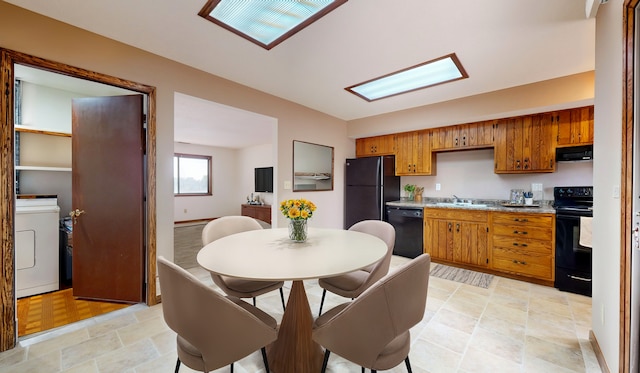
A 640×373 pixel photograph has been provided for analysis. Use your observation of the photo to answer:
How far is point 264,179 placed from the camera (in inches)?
269

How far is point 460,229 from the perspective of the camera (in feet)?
10.9

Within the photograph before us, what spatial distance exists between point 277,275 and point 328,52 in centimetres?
201

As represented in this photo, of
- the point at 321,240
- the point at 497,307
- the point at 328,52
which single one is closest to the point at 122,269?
the point at 321,240

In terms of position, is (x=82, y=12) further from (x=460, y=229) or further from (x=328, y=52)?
(x=460, y=229)

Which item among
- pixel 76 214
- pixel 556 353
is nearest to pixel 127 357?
pixel 76 214

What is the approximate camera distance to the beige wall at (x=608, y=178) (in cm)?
132

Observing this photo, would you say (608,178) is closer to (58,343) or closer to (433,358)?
(433,358)

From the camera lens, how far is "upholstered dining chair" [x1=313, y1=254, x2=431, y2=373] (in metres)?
0.98

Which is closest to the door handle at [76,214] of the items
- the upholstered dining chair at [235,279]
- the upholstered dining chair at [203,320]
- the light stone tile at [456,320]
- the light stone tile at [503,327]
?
the upholstered dining chair at [235,279]

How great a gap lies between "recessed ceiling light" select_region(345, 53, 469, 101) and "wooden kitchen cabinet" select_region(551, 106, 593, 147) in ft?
4.50

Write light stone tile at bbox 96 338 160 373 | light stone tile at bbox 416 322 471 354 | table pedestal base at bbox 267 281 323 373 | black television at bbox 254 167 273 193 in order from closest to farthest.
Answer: table pedestal base at bbox 267 281 323 373, light stone tile at bbox 96 338 160 373, light stone tile at bbox 416 322 471 354, black television at bbox 254 167 273 193

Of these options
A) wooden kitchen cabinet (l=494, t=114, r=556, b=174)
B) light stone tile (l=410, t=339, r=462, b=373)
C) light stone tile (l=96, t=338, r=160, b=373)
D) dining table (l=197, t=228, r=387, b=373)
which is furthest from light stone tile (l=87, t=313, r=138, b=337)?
wooden kitchen cabinet (l=494, t=114, r=556, b=174)

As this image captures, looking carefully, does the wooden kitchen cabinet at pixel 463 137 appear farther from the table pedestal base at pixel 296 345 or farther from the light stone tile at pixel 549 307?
the table pedestal base at pixel 296 345

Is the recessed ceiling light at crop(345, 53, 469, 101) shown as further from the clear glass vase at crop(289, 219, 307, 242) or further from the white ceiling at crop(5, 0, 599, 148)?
the clear glass vase at crop(289, 219, 307, 242)
